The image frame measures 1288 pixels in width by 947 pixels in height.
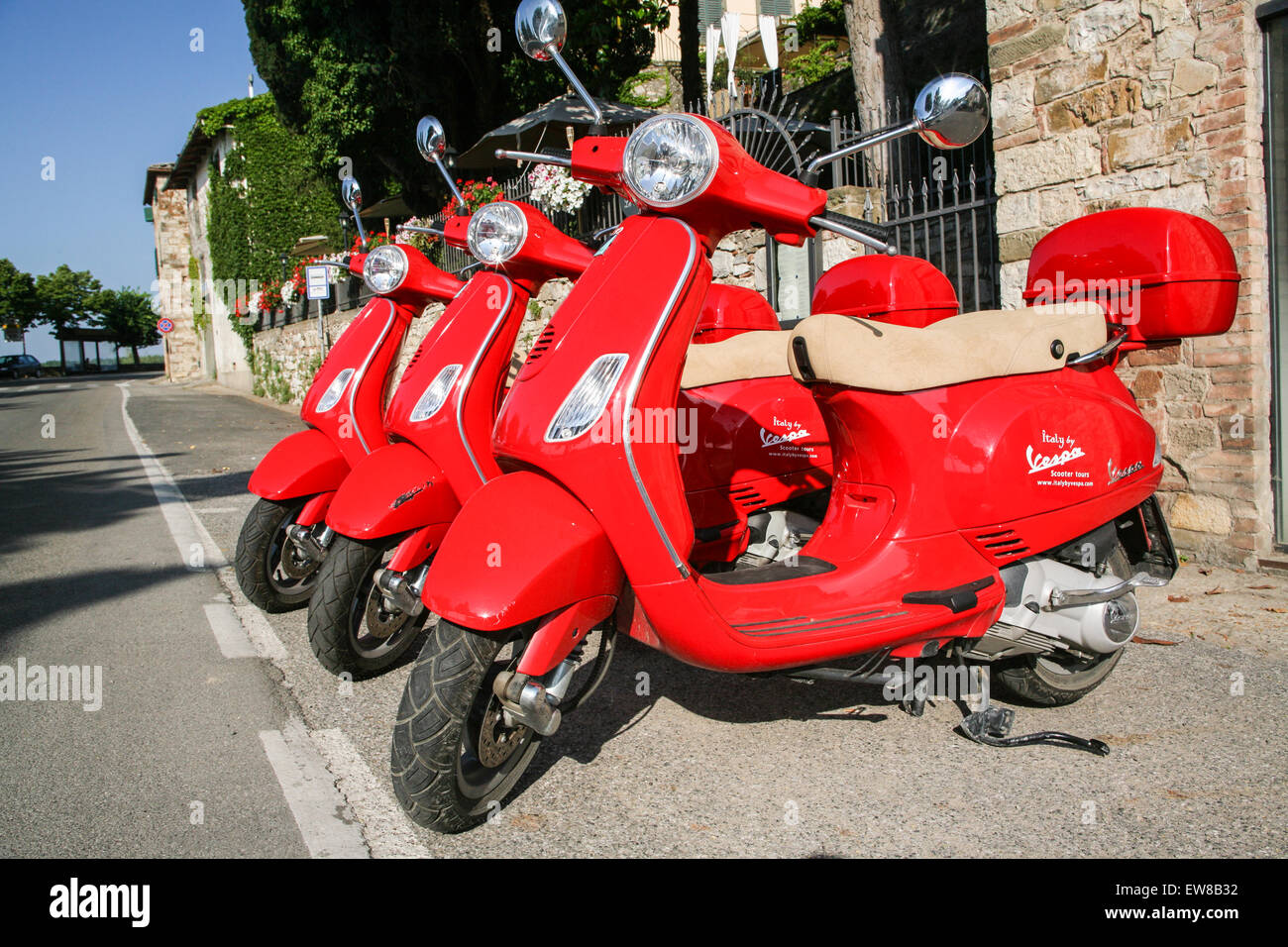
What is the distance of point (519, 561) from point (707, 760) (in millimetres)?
968

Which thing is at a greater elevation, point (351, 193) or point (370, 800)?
point (351, 193)

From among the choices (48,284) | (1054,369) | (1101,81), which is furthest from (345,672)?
(48,284)

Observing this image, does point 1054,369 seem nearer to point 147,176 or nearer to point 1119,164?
point 1119,164

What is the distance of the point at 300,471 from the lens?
3910 mm

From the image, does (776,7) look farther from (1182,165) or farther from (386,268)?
(386,268)

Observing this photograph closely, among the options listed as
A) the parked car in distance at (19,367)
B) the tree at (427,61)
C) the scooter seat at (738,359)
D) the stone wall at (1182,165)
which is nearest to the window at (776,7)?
the tree at (427,61)

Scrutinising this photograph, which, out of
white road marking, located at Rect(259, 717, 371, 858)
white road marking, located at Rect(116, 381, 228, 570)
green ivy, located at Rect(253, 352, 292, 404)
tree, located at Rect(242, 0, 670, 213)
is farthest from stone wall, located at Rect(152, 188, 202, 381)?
white road marking, located at Rect(259, 717, 371, 858)

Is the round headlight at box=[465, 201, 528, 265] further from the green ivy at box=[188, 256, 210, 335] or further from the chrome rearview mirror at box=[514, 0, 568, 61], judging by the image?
the green ivy at box=[188, 256, 210, 335]

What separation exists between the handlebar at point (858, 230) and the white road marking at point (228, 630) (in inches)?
109

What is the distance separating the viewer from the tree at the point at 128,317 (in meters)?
70.4

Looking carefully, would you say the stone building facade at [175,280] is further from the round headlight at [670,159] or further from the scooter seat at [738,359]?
the round headlight at [670,159]

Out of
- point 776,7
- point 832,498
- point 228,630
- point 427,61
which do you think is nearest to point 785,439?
point 832,498
